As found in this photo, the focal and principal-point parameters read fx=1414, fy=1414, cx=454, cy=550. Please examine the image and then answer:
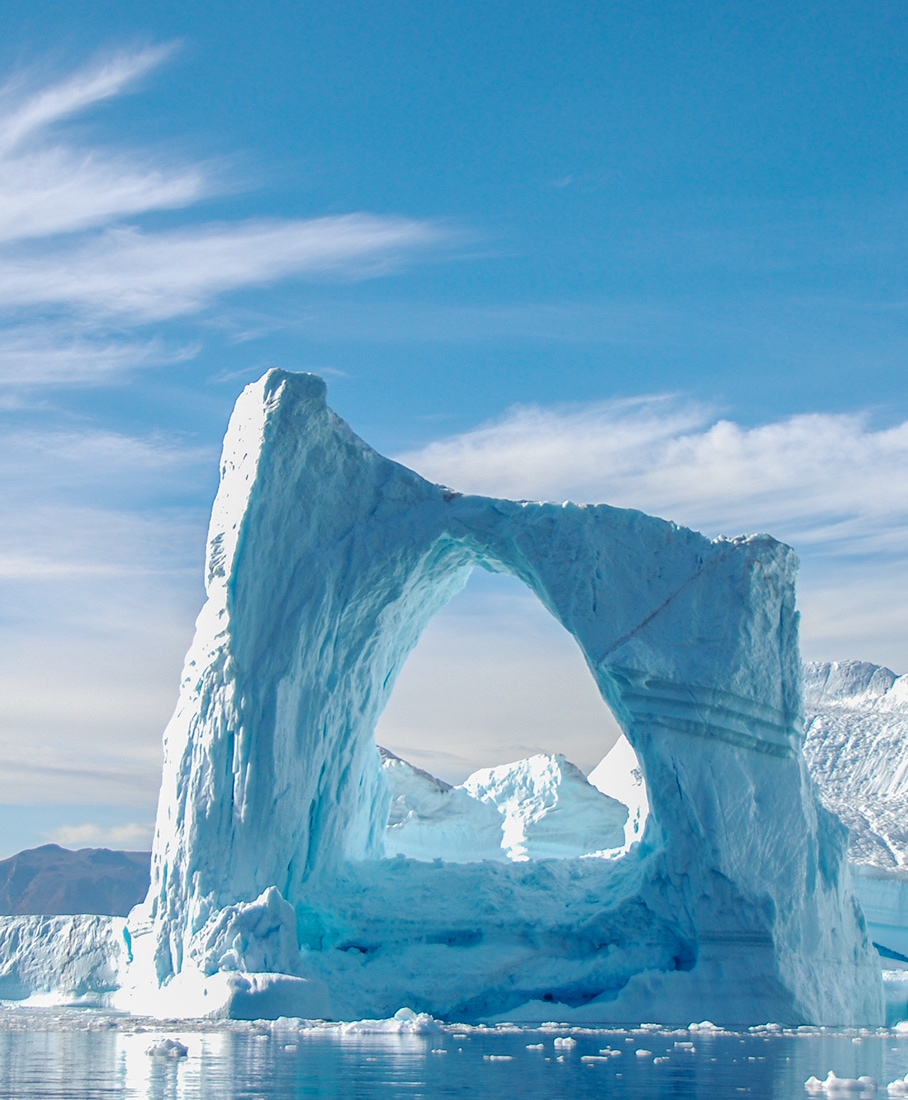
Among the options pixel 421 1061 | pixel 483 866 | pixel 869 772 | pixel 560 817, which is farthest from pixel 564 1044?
pixel 869 772

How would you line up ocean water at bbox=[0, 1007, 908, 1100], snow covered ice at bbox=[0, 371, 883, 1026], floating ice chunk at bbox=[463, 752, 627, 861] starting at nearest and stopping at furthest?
ocean water at bbox=[0, 1007, 908, 1100]
snow covered ice at bbox=[0, 371, 883, 1026]
floating ice chunk at bbox=[463, 752, 627, 861]

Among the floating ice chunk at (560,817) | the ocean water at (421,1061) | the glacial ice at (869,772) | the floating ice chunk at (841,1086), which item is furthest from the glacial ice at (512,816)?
the floating ice chunk at (841,1086)

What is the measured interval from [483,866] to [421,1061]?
7.62 m

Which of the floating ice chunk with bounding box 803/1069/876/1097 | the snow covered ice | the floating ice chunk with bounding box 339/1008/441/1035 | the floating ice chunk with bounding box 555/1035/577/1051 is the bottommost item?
the floating ice chunk with bounding box 803/1069/876/1097

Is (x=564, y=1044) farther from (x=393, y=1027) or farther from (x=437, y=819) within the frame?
(x=437, y=819)

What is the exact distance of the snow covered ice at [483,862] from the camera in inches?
671

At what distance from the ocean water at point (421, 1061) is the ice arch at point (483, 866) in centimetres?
133

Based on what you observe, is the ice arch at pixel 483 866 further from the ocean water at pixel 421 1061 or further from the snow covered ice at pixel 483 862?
the ocean water at pixel 421 1061

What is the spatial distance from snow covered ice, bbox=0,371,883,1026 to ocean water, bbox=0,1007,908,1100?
1.35 m

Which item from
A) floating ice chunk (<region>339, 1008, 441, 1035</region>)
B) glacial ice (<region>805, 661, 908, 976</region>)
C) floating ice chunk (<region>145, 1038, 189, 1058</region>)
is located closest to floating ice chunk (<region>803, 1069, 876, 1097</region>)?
floating ice chunk (<region>145, 1038, 189, 1058</region>)

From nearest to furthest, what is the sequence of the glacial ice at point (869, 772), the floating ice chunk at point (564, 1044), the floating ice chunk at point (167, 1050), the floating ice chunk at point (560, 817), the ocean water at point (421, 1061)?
the ocean water at point (421, 1061)
the floating ice chunk at point (167, 1050)
the floating ice chunk at point (564, 1044)
the glacial ice at point (869, 772)
the floating ice chunk at point (560, 817)

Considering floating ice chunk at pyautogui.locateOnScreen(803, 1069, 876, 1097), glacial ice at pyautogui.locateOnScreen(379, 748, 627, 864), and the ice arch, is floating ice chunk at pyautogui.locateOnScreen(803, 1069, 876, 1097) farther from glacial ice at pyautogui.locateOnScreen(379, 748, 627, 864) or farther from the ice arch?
glacial ice at pyautogui.locateOnScreen(379, 748, 627, 864)

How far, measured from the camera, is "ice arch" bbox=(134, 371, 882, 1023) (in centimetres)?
1706

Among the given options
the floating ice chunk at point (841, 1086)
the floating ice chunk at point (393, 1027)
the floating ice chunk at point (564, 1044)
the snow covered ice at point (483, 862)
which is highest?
the snow covered ice at point (483, 862)
